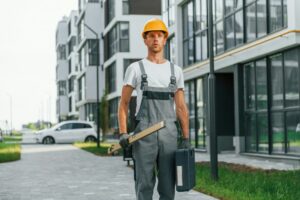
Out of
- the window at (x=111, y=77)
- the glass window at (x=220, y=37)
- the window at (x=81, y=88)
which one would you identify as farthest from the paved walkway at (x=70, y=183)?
the window at (x=81, y=88)

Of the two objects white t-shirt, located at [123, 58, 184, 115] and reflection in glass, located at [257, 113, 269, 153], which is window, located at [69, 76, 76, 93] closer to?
reflection in glass, located at [257, 113, 269, 153]

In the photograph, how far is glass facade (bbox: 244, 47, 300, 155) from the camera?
1561 centimetres

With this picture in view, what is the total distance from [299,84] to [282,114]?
1281 mm

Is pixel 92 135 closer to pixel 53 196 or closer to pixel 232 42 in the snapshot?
pixel 232 42

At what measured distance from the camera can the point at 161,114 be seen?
180 inches

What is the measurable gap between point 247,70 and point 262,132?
91.6 inches

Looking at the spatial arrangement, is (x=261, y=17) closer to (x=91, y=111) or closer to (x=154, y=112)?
(x=154, y=112)

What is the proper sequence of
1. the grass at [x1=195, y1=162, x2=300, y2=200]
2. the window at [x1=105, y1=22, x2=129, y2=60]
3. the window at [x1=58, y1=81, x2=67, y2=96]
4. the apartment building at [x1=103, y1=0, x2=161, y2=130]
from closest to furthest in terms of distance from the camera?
the grass at [x1=195, y1=162, x2=300, y2=200]
the apartment building at [x1=103, y1=0, x2=161, y2=130]
the window at [x1=105, y1=22, x2=129, y2=60]
the window at [x1=58, y1=81, x2=67, y2=96]

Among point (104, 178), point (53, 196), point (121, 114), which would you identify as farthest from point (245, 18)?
point (121, 114)

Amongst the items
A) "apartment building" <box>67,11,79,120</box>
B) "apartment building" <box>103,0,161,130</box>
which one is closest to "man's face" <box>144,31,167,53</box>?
"apartment building" <box>103,0,161,130</box>

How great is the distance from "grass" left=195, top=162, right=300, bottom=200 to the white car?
81.5 ft

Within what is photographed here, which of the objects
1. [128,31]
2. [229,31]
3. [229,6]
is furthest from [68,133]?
[229,6]

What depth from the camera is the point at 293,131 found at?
15.7 meters

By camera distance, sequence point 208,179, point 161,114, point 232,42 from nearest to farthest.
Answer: point 161,114 < point 208,179 < point 232,42
